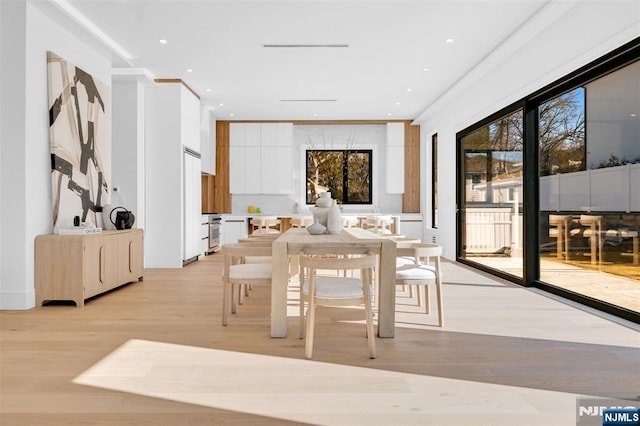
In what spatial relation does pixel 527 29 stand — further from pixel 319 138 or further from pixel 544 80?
pixel 319 138

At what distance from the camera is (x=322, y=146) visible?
32.2 ft

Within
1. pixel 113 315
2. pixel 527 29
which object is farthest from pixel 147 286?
pixel 527 29

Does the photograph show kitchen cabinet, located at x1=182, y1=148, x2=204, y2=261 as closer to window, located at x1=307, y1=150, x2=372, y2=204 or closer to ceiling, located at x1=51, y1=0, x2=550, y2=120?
ceiling, located at x1=51, y1=0, x2=550, y2=120

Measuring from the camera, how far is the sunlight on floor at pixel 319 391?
1926 millimetres

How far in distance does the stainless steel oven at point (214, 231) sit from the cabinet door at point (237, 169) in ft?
2.74

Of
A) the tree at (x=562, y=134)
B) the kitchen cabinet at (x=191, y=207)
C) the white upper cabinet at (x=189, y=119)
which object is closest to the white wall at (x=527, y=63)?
the tree at (x=562, y=134)

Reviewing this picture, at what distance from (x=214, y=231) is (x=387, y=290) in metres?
6.26

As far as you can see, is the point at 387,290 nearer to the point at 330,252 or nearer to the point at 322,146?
the point at 330,252

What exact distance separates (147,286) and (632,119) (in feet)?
17.4

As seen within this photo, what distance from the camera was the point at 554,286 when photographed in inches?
186

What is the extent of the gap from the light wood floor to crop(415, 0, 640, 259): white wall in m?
2.39

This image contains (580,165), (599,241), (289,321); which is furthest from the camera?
(580,165)

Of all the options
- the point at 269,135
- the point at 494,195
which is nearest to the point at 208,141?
the point at 269,135

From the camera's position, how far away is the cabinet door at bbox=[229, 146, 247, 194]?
9.55 metres
